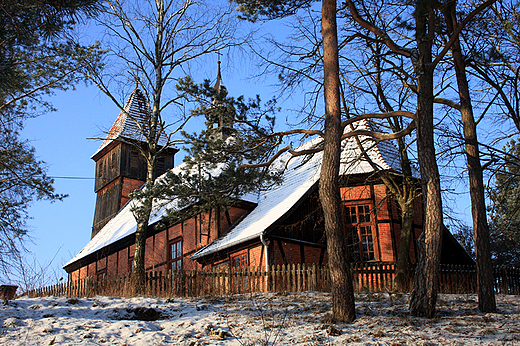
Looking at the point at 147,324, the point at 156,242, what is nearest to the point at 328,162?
the point at 147,324

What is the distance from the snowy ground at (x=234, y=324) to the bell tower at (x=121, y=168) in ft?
65.4

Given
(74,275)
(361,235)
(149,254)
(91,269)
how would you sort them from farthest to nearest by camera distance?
(74,275)
(91,269)
(149,254)
(361,235)

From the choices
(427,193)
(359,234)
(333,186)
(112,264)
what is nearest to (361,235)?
(359,234)

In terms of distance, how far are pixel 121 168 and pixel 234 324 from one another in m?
22.7

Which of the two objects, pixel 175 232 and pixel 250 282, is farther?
pixel 175 232

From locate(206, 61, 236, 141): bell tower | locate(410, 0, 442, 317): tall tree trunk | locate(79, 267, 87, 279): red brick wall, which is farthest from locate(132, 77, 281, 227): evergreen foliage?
locate(79, 267, 87, 279): red brick wall

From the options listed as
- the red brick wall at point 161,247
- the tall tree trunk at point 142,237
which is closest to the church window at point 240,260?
the tall tree trunk at point 142,237

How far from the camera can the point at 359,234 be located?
16.8m

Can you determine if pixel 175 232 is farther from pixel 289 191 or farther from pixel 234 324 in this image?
pixel 234 324

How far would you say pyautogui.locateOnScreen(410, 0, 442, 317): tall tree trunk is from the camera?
29.1 ft

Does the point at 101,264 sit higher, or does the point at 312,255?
the point at 101,264

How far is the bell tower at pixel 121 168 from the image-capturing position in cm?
2898

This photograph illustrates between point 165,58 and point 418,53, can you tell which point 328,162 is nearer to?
point 418,53

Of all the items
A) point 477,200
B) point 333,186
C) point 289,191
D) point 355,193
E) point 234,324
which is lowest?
point 234,324
